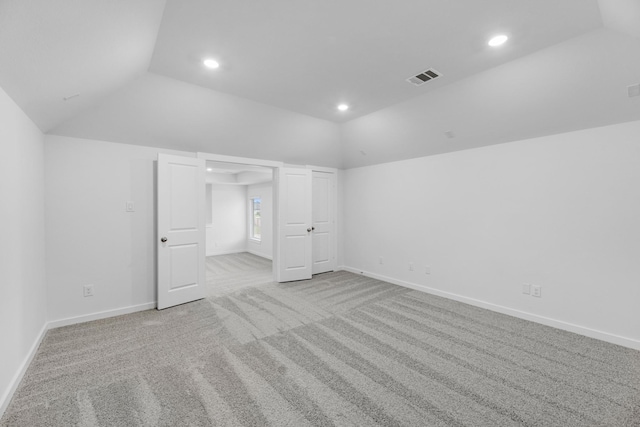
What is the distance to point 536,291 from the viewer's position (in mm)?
3217

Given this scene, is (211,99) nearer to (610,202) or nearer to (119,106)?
(119,106)

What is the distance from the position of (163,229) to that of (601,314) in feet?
16.7

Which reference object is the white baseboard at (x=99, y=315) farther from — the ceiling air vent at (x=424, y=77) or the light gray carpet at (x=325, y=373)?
the ceiling air vent at (x=424, y=77)

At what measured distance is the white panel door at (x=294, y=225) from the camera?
4914 mm

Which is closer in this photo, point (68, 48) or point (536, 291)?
point (68, 48)

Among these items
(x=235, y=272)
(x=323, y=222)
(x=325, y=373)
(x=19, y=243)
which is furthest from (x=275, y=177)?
(x=325, y=373)

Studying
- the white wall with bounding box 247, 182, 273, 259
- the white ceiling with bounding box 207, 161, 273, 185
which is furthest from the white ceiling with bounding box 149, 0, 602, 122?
the white wall with bounding box 247, 182, 273, 259

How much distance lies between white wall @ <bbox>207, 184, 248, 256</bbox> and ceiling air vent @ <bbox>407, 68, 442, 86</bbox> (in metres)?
6.55

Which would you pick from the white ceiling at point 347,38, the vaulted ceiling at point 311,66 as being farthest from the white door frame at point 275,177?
the white ceiling at point 347,38

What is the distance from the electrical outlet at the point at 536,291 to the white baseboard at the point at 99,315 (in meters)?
4.77

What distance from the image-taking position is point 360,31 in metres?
2.17

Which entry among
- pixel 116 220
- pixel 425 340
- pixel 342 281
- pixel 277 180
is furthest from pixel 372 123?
pixel 116 220

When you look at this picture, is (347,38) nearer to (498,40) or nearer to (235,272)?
(498,40)

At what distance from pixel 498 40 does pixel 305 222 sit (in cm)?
376
